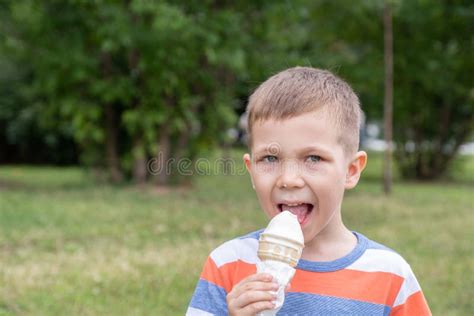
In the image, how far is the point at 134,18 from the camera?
11539 millimetres

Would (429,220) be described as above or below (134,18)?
below

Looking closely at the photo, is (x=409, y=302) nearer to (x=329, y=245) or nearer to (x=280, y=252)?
(x=329, y=245)

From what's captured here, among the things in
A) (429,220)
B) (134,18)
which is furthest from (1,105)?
(429,220)

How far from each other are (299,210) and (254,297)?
0.38 meters

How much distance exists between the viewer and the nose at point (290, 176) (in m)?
2.03

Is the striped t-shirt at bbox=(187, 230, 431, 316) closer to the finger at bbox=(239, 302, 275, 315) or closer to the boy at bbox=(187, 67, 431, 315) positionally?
the boy at bbox=(187, 67, 431, 315)

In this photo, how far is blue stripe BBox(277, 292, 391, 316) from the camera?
6.92 feet

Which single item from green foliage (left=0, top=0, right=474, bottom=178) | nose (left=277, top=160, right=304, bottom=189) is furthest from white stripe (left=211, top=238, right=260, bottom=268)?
green foliage (left=0, top=0, right=474, bottom=178)

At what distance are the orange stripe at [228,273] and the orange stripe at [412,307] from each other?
18.7 inches

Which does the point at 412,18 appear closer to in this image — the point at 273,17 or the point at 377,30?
the point at 377,30

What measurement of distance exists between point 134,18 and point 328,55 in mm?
6011

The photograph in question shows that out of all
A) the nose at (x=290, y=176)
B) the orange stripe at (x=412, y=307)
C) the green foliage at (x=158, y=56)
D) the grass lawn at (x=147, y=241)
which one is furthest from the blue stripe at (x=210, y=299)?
the green foliage at (x=158, y=56)

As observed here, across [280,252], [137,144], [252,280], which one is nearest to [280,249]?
[280,252]

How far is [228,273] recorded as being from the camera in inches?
86.8
